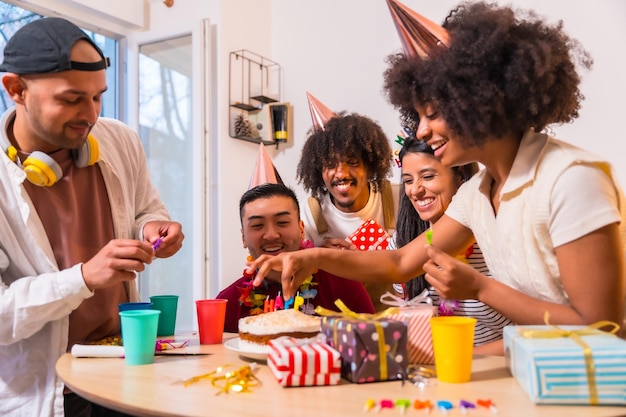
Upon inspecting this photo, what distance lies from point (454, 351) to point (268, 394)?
37cm

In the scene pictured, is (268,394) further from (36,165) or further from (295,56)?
(295,56)

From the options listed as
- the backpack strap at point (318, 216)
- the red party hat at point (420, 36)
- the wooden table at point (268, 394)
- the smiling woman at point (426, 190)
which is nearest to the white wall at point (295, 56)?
the backpack strap at point (318, 216)

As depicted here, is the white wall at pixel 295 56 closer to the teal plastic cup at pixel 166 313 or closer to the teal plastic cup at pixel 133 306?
the teal plastic cup at pixel 166 313

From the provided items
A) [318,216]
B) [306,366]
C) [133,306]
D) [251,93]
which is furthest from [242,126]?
[306,366]

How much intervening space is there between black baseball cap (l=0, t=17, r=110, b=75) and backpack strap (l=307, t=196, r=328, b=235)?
1.45 m

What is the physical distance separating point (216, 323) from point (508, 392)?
0.83 m

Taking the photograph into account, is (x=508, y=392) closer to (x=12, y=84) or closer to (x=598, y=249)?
(x=598, y=249)

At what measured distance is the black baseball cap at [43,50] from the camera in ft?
5.14

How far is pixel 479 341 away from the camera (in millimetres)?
1800

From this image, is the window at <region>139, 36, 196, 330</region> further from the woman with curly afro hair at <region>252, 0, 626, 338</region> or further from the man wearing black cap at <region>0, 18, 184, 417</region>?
the woman with curly afro hair at <region>252, 0, 626, 338</region>

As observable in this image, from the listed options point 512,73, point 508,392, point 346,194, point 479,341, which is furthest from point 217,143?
point 508,392

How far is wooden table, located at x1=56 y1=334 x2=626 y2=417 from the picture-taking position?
0.91 m

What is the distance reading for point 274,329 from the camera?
1.29 m

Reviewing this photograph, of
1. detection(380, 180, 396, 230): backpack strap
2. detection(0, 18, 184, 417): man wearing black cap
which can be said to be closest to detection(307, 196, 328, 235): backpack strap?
detection(380, 180, 396, 230): backpack strap
